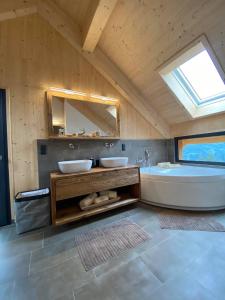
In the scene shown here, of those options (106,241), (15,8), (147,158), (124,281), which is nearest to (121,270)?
(124,281)

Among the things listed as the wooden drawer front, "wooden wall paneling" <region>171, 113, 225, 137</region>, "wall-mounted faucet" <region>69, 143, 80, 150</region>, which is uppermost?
"wooden wall paneling" <region>171, 113, 225, 137</region>

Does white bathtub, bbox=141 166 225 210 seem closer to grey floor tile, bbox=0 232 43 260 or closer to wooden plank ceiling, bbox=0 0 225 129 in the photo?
wooden plank ceiling, bbox=0 0 225 129

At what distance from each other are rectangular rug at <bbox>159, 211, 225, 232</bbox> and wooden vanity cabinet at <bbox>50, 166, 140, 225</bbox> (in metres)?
0.59

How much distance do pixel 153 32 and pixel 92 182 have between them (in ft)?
7.59

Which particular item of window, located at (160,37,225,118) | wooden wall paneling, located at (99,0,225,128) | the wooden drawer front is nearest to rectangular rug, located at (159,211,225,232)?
the wooden drawer front

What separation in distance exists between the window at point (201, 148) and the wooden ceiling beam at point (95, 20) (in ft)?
8.89

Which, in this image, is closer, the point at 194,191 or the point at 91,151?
the point at 194,191

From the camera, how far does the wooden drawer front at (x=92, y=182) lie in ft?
6.33

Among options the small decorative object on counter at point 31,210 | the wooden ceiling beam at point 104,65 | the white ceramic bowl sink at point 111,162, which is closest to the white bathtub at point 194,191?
the white ceramic bowl sink at point 111,162

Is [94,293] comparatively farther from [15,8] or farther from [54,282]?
[15,8]

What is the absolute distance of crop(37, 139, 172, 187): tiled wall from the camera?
2.30m

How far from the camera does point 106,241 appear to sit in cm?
177

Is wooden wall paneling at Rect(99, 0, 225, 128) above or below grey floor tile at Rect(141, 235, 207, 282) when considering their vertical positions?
above

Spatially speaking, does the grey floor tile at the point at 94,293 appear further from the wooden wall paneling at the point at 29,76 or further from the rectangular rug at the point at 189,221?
the wooden wall paneling at the point at 29,76
